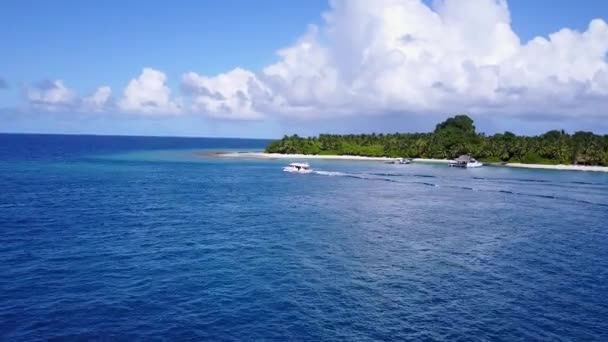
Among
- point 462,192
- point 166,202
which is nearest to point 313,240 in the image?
point 166,202

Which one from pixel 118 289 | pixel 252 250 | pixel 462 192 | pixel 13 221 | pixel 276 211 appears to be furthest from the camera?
pixel 462 192

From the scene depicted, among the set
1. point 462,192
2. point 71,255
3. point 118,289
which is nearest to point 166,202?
point 71,255

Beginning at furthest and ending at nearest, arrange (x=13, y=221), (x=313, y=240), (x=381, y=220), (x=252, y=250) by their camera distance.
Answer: (x=381, y=220) < (x=13, y=221) < (x=313, y=240) < (x=252, y=250)

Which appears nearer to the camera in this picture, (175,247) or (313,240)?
(175,247)

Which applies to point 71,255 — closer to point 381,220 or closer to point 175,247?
point 175,247

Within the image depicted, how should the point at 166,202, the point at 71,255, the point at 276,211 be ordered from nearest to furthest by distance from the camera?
the point at 71,255
the point at 276,211
the point at 166,202

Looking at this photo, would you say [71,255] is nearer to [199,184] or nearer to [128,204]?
[128,204]
